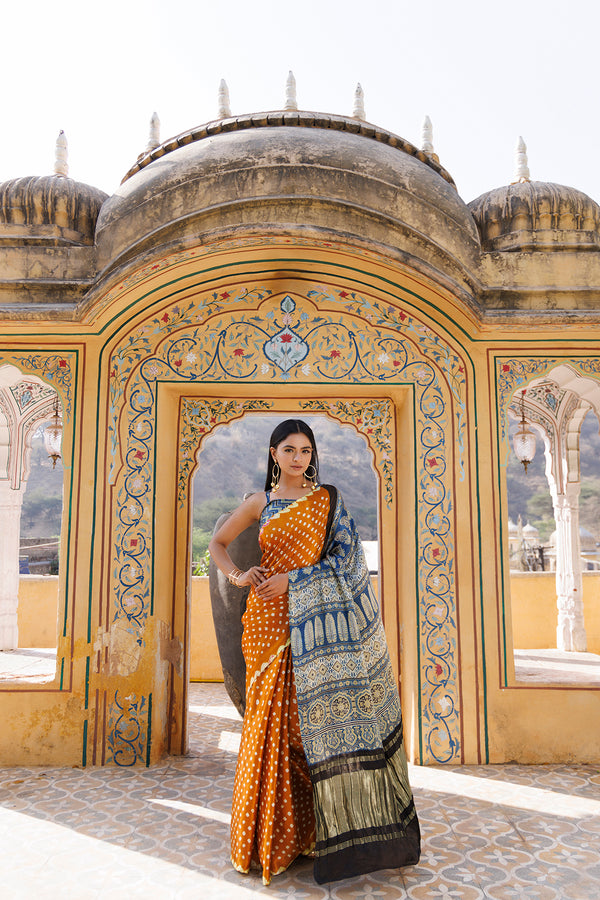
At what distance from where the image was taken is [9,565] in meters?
9.08

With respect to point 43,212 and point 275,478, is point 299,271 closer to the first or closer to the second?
point 43,212

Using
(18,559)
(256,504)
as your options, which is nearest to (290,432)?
(256,504)

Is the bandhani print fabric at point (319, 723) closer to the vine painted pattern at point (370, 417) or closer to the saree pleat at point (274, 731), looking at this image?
the saree pleat at point (274, 731)

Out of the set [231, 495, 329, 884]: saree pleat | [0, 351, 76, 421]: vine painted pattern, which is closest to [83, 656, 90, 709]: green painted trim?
[0, 351, 76, 421]: vine painted pattern

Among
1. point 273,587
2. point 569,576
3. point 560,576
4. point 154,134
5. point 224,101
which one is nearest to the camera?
point 273,587

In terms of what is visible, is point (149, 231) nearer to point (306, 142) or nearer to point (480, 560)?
point (306, 142)

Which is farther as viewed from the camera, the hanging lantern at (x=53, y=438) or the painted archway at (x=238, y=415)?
the hanging lantern at (x=53, y=438)

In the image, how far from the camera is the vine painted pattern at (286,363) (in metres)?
4.48

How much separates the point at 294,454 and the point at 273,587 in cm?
60

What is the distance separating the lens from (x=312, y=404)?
4922 mm

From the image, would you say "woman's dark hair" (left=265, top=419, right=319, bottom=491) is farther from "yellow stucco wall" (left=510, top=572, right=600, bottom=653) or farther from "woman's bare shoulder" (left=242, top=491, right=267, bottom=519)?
"yellow stucco wall" (left=510, top=572, right=600, bottom=653)

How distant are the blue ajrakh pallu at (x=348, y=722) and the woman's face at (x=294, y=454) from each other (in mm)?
362

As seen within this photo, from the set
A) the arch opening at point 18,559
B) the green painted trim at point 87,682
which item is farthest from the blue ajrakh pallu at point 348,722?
the arch opening at point 18,559

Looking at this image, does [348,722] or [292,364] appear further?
[292,364]
